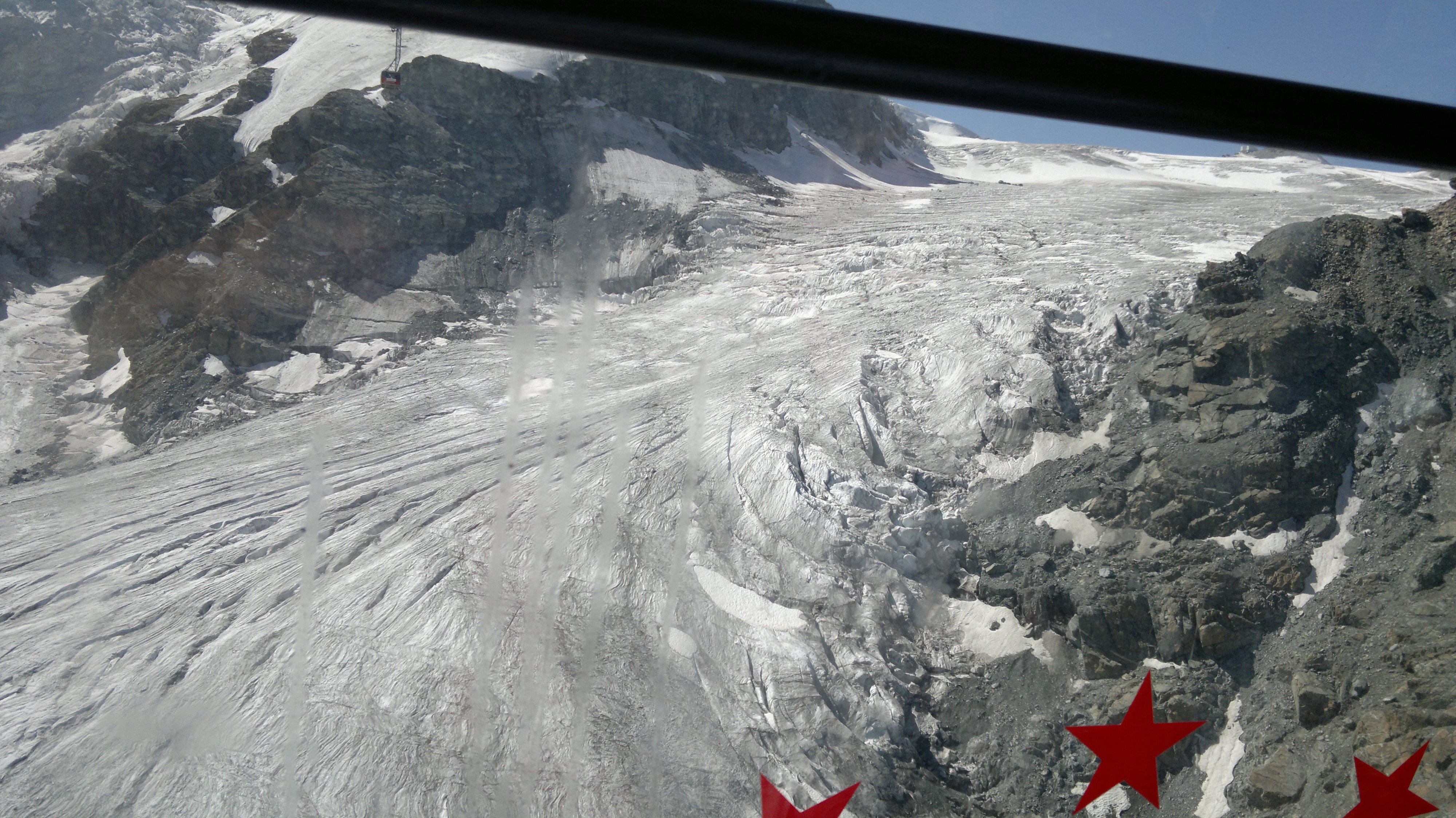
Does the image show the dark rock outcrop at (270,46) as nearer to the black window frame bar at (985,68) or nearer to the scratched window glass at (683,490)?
the scratched window glass at (683,490)

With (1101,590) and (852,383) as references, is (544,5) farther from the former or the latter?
(852,383)

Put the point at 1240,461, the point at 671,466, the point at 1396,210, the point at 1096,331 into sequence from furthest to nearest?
the point at 1396,210 → the point at 1096,331 → the point at 671,466 → the point at 1240,461

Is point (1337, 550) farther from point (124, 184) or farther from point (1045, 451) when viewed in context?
point (124, 184)

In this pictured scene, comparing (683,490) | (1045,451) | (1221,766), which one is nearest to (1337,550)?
(1221,766)

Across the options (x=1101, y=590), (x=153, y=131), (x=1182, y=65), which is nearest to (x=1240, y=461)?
(x=1101, y=590)

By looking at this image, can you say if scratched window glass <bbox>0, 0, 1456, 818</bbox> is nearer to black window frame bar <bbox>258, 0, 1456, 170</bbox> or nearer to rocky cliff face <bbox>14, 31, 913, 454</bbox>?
rocky cliff face <bbox>14, 31, 913, 454</bbox>

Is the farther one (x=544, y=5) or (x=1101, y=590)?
(x=1101, y=590)
